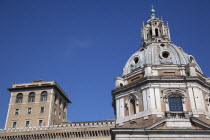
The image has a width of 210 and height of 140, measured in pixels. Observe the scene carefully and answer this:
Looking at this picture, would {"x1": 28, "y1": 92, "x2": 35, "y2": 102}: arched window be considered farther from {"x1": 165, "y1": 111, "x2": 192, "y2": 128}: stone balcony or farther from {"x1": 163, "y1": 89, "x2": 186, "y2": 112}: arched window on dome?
{"x1": 165, "y1": 111, "x2": 192, "y2": 128}: stone balcony

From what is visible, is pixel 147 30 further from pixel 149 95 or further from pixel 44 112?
pixel 44 112

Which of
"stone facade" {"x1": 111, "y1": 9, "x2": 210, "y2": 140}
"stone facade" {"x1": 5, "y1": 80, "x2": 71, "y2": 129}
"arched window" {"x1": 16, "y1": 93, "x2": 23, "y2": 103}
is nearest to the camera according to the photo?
"stone facade" {"x1": 111, "y1": 9, "x2": 210, "y2": 140}

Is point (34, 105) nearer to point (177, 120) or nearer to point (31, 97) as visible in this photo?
point (31, 97)

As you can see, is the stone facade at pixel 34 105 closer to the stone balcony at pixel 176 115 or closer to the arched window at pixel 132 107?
the arched window at pixel 132 107

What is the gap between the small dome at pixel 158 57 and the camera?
126 ft

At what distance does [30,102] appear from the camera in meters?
60.5

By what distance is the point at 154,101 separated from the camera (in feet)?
107

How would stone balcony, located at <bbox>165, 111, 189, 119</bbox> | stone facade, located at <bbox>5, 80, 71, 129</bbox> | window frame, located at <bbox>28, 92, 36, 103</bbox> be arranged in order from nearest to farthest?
stone balcony, located at <bbox>165, 111, 189, 119</bbox>, stone facade, located at <bbox>5, 80, 71, 129</bbox>, window frame, located at <bbox>28, 92, 36, 103</bbox>

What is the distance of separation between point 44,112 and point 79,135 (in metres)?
12.0

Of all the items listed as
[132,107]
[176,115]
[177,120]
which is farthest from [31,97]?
[177,120]

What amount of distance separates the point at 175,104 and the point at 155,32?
17.7 meters

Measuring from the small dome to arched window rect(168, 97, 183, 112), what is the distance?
627cm

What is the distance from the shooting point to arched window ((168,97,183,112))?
32.8 m

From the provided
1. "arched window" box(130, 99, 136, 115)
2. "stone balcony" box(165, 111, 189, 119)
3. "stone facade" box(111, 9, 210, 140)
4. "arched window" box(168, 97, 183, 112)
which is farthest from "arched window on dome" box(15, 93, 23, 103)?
"stone balcony" box(165, 111, 189, 119)
